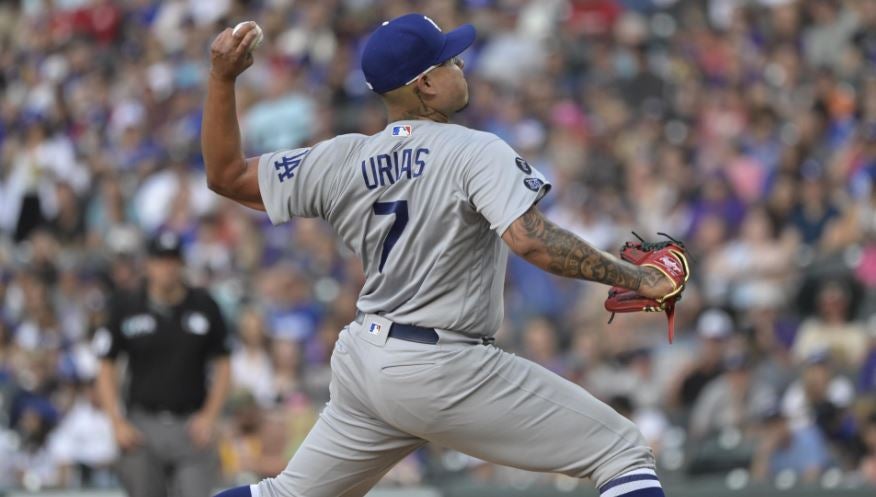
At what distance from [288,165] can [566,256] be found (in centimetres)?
110

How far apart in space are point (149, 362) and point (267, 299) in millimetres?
4538

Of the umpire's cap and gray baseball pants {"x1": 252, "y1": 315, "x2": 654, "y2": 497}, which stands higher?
the umpire's cap

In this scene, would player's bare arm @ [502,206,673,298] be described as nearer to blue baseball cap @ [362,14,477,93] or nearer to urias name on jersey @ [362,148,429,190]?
urias name on jersey @ [362,148,429,190]

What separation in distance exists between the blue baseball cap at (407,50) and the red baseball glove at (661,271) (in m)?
0.92

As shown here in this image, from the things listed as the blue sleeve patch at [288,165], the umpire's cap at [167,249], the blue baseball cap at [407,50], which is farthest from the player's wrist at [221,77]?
the umpire's cap at [167,249]

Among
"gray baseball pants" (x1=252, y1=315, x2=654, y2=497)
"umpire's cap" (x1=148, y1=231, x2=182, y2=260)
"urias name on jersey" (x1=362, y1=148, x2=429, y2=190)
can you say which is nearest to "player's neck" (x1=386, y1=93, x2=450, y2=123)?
"urias name on jersey" (x1=362, y1=148, x2=429, y2=190)

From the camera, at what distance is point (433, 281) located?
5176 millimetres

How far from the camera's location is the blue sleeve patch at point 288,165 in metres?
5.45

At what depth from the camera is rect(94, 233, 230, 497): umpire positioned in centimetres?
845

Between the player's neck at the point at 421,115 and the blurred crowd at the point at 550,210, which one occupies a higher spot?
the blurred crowd at the point at 550,210

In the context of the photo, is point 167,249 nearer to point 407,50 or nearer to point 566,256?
point 407,50

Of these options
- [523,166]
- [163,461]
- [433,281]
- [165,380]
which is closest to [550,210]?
[165,380]

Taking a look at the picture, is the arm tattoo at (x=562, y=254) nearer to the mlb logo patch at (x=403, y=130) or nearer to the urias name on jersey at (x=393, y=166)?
the urias name on jersey at (x=393, y=166)

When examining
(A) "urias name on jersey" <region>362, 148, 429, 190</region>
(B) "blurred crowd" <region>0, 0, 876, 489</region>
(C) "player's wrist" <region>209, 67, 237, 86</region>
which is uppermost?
(B) "blurred crowd" <region>0, 0, 876, 489</region>
